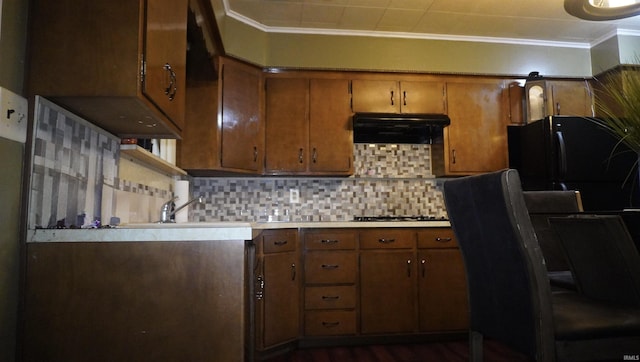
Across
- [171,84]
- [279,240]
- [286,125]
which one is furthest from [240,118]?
[171,84]

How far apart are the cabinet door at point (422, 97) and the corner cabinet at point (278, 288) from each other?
1513 mm

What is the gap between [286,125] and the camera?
3402 millimetres

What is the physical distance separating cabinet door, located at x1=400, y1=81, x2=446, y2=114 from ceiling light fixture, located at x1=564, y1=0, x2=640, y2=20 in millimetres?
1273

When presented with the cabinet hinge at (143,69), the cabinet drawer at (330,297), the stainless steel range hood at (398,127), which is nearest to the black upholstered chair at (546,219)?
the cabinet drawer at (330,297)

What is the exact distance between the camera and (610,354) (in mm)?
1238

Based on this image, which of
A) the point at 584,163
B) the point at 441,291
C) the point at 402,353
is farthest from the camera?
the point at 584,163

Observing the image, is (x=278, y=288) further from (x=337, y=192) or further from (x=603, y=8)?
(x=603, y=8)

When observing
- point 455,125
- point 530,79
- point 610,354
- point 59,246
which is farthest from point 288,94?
point 610,354

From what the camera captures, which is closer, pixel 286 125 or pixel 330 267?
pixel 330 267

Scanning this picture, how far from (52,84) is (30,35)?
17cm

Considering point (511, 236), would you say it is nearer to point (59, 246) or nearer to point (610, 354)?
point (610, 354)

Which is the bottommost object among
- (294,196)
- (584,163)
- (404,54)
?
(294,196)

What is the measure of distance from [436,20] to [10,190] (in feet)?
10.5

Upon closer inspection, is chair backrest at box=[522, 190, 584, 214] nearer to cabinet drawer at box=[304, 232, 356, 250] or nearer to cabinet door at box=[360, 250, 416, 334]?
cabinet door at box=[360, 250, 416, 334]
